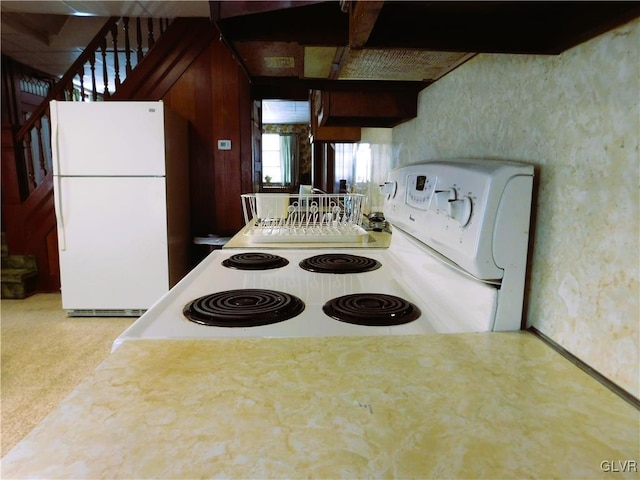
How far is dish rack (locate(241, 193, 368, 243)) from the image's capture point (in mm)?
1727

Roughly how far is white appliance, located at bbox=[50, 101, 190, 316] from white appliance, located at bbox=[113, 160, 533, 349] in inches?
80.2

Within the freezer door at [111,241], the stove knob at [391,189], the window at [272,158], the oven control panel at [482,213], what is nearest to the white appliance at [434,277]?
the oven control panel at [482,213]

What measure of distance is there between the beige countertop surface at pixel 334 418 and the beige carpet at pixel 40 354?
1557mm

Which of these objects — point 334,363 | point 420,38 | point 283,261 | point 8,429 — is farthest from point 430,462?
point 8,429

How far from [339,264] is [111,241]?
240 cm

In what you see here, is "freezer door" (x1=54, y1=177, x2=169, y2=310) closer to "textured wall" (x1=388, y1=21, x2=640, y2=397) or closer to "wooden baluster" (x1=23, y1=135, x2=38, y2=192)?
"wooden baluster" (x1=23, y1=135, x2=38, y2=192)

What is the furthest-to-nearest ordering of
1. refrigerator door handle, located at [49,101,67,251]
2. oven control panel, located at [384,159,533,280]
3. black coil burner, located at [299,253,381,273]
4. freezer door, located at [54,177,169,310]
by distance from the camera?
freezer door, located at [54,177,169,310]
refrigerator door handle, located at [49,101,67,251]
black coil burner, located at [299,253,381,273]
oven control panel, located at [384,159,533,280]

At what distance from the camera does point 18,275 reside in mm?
3492

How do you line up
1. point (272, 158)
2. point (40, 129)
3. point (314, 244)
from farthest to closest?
point (272, 158), point (40, 129), point (314, 244)

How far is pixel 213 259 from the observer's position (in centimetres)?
146

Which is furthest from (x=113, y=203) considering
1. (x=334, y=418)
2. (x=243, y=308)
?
(x=334, y=418)

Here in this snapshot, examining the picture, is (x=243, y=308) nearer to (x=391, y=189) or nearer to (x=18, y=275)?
(x=391, y=189)

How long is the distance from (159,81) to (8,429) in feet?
9.53

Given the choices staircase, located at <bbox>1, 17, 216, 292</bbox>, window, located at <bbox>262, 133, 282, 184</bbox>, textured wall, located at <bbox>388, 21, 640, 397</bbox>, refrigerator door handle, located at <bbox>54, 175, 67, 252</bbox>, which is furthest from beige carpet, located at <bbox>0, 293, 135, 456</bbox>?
window, located at <bbox>262, 133, 282, 184</bbox>
